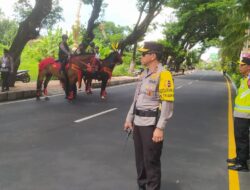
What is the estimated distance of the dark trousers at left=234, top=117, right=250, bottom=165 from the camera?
631 cm

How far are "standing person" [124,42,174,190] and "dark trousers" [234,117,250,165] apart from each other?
218cm

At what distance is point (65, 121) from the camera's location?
33.7 ft

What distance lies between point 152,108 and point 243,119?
7.56 ft

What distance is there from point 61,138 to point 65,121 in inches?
84.9

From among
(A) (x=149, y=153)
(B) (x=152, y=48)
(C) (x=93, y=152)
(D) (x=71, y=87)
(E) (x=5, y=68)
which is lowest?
(C) (x=93, y=152)

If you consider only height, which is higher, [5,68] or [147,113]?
[147,113]

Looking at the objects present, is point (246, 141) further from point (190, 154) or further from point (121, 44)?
point (121, 44)

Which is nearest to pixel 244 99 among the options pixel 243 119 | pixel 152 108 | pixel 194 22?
pixel 243 119

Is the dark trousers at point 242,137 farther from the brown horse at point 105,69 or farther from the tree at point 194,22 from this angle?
the tree at point 194,22

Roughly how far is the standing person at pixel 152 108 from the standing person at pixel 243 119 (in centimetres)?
216

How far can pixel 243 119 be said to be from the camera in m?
6.29

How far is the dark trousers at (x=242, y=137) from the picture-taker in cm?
631

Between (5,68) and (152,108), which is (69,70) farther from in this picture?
(152,108)

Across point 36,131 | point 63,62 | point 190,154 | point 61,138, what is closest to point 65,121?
point 36,131
